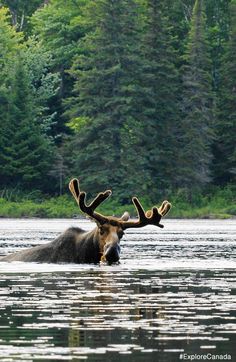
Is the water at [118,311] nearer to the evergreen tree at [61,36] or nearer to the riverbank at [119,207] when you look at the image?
the riverbank at [119,207]

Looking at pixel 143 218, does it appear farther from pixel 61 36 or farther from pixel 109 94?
pixel 61 36

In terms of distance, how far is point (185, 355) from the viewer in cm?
1465

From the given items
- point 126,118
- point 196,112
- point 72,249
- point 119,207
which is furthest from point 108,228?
point 126,118

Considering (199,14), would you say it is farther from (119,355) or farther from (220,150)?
(119,355)

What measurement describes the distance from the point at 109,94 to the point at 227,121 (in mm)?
6940

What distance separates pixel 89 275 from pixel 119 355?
10159 millimetres

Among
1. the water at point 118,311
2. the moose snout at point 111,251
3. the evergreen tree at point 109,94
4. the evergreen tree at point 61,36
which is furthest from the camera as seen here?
the evergreen tree at point 61,36

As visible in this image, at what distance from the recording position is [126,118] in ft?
303

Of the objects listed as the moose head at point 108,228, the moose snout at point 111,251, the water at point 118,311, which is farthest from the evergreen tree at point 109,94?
the moose snout at point 111,251

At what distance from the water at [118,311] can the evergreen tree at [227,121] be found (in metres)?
62.2

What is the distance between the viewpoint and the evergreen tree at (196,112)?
295 ft

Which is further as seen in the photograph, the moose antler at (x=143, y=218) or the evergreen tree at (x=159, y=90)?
the evergreen tree at (x=159, y=90)

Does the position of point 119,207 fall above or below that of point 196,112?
below

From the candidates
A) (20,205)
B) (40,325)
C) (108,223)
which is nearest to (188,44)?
(20,205)
